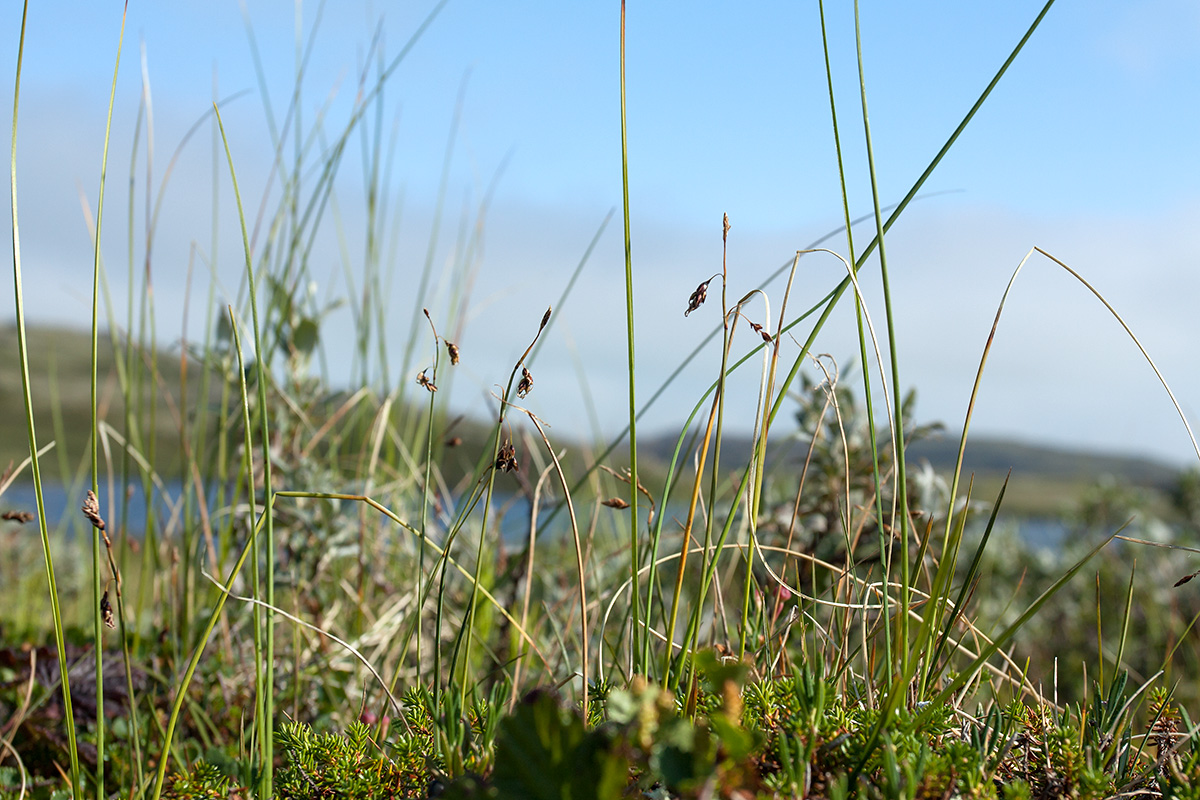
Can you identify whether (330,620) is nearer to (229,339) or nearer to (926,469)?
(229,339)

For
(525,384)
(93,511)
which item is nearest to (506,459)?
(525,384)

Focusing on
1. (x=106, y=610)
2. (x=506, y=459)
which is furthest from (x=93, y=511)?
(x=506, y=459)

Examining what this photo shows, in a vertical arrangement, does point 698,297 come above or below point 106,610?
above

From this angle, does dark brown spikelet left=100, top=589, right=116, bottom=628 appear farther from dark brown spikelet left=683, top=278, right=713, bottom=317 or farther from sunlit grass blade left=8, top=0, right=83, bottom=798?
dark brown spikelet left=683, top=278, right=713, bottom=317

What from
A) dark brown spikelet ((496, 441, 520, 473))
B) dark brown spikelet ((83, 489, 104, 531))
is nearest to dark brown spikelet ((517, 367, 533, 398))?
dark brown spikelet ((496, 441, 520, 473))

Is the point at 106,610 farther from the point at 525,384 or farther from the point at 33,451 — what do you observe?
the point at 525,384

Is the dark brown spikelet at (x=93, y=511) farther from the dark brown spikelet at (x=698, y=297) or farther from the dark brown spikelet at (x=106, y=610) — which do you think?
the dark brown spikelet at (x=698, y=297)

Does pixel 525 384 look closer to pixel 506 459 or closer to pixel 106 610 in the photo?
pixel 506 459

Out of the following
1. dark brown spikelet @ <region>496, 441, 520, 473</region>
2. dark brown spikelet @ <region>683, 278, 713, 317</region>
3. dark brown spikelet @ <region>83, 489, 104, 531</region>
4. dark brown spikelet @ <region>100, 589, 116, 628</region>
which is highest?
dark brown spikelet @ <region>683, 278, 713, 317</region>

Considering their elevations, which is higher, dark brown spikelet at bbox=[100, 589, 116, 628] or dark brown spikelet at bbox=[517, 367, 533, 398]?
dark brown spikelet at bbox=[517, 367, 533, 398]

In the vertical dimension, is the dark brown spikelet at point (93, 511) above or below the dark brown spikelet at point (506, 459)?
below

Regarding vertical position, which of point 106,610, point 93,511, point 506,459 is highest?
point 506,459

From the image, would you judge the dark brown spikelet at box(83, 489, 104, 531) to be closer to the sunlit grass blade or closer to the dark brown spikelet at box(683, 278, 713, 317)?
the sunlit grass blade

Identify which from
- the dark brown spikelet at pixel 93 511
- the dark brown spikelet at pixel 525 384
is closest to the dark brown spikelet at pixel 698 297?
the dark brown spikelet at pixel 525 384
